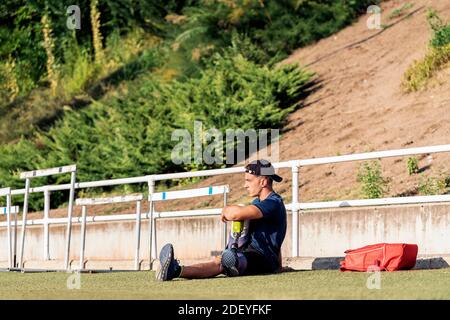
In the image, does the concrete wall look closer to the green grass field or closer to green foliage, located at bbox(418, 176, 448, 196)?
green foliage, located at bbox(418, 176, 448, 196)

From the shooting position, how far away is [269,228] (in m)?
12.3

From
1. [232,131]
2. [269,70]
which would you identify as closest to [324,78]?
[269,70]

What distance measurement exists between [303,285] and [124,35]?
2952cm

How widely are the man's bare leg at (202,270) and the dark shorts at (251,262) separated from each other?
0.22 meters

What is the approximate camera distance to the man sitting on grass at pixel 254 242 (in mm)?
11930

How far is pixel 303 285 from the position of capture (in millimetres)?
10539

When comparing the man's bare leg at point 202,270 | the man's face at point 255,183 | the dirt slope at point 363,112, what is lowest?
the man's bare leg at point 202,270

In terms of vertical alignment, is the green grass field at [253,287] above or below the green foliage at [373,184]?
below

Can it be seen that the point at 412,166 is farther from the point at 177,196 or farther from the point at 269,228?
the point at 269,228

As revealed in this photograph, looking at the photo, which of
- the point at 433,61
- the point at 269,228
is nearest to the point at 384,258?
the point at 269,228

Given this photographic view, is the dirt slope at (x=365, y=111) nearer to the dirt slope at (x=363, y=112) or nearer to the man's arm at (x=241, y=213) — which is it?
the dirt slope at (x=363, y=112)

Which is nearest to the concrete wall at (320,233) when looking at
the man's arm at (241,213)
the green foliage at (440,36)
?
the man's arm at (241,213)

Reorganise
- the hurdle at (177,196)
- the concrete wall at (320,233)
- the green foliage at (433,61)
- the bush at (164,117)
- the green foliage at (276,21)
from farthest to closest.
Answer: the green foliage at (276,21)
the bush at (164,117)
the green foliage at (433,61)
the hurdle at (177,196)
the concrete wall at (320,233)
